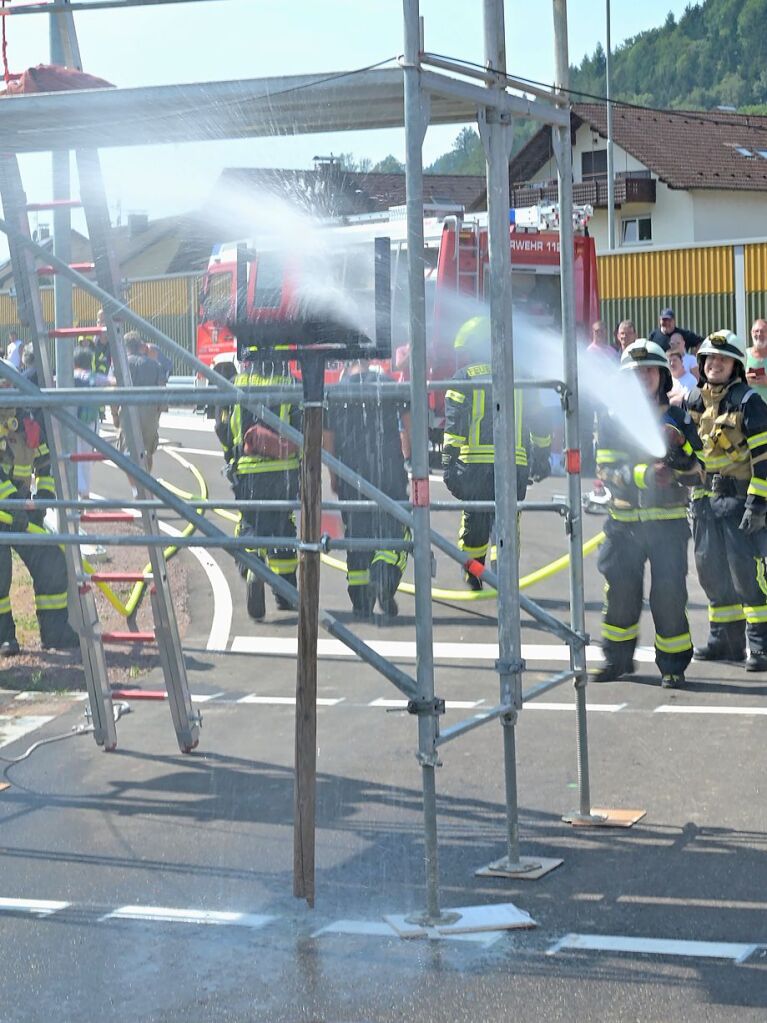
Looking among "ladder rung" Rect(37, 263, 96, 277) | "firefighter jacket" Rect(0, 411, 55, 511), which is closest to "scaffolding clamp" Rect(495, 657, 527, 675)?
"ladder rung" Rect(37, 263, 96, 277)

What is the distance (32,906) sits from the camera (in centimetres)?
537

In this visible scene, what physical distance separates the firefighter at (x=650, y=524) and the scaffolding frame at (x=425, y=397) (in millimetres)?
2388

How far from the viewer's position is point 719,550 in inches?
356

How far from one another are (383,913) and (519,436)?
232 inches

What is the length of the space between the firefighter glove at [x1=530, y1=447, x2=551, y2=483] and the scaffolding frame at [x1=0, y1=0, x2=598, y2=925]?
16.7 feet

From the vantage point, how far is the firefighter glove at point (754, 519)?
8555 millimetres

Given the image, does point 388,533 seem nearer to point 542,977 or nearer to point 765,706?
point 765,706

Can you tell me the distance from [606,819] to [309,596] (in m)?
1.88

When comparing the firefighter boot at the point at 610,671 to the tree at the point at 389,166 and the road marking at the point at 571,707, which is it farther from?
the tree at the point at 389,166

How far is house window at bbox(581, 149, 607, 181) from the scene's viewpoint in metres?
53.3

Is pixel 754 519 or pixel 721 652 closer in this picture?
pixel 754 519

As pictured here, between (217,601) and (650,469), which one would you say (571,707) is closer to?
(650,469)

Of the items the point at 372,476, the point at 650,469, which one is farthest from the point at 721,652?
the point at 372,476

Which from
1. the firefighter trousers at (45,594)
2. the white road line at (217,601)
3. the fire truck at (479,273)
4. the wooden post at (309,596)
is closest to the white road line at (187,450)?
the fire truck at (479,273)
